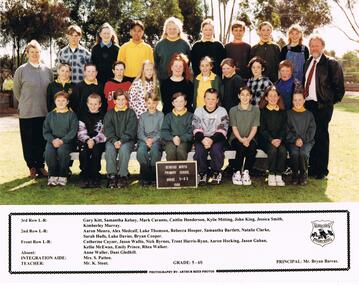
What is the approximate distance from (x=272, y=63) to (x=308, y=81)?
0.54 metres

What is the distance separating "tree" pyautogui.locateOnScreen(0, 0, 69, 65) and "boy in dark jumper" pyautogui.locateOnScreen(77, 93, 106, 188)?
7.32 m

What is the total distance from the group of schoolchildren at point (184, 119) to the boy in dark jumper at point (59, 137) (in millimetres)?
11

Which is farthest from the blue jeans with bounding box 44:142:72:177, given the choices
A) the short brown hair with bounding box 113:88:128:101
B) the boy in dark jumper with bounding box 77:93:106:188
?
the short brown hair with bounding box 113:88:128:101

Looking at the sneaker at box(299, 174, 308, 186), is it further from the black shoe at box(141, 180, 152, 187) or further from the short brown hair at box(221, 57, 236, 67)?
the black shoe at box(141, 180, 152, 187)

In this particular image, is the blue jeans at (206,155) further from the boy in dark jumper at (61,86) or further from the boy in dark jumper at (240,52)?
the boy in dark jumper at (61,86)

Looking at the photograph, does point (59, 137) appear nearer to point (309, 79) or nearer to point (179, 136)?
point (179, 136)

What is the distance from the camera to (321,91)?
5.32 metres

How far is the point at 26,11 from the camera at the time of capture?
41.4ft

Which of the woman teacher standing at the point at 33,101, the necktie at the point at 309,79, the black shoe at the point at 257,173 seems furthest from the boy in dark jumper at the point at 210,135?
the woman teacher standing at the point at 33,101

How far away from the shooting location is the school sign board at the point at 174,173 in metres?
4.98

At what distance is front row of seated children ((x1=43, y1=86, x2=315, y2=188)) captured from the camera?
5152 millimetres

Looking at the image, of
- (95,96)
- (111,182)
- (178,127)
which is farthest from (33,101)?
(178,127)
